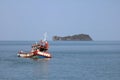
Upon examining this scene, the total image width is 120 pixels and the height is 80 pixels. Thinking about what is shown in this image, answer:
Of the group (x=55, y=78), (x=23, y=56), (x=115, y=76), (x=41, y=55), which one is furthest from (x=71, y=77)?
(x=23, y=56)

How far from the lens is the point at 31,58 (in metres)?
106

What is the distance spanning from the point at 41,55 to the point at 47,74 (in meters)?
38.4

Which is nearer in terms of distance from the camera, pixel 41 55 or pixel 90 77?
pixel 90 77

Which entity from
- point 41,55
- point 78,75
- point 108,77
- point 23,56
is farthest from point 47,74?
point 23,56

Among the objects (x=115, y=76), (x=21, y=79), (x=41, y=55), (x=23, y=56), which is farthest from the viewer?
(x=23, y=56)

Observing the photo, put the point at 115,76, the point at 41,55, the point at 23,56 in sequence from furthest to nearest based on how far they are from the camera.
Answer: the point at 23,56, the point at 41,55, the point at 115,76

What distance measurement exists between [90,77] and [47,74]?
26.1 feet

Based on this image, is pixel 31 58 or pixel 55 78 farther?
pixel 31 58

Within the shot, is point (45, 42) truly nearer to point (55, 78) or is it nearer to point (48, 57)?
point (48, 57)

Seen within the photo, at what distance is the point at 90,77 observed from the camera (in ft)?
199

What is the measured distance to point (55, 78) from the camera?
197 ft

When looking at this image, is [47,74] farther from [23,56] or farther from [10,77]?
[23,56]

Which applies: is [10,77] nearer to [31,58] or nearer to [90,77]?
[90,77]

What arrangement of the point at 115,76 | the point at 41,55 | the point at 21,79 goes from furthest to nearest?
the point at 41,55 → the point at 115,76 → the point at 21,79
